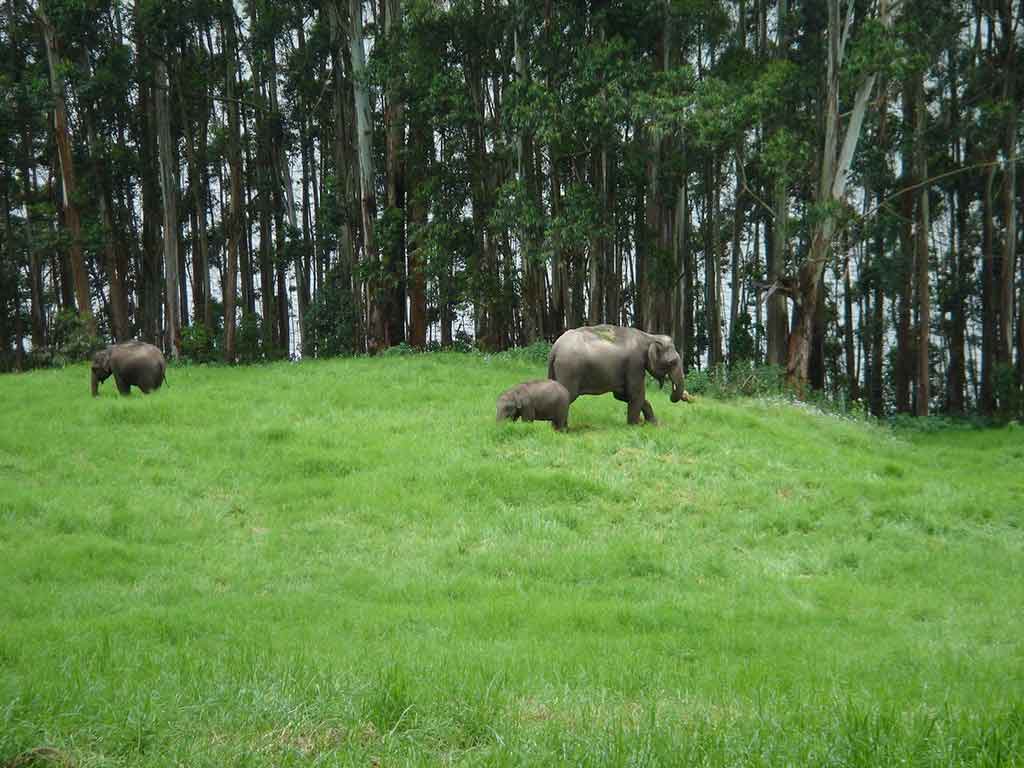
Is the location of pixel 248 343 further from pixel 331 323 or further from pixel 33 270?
pixel 33 270

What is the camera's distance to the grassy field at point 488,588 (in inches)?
179

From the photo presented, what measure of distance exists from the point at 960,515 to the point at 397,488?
7.38 metres

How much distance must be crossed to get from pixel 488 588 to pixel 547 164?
27074 millimetres

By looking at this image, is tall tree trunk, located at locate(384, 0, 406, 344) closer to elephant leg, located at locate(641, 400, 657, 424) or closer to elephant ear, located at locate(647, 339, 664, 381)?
elephant ear, located at locate(647, 339, 664, 381)

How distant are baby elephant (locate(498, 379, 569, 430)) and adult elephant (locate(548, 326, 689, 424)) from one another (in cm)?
51

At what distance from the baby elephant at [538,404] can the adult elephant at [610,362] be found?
513 mm

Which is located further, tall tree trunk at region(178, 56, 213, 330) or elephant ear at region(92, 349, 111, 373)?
tall tree trunk at region(178, 56, 213, 330)

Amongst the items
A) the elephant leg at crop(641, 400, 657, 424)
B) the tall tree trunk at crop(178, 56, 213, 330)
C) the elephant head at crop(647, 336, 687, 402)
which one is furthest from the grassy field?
the tall tree trunk at crop(178, 56, 213, 330)

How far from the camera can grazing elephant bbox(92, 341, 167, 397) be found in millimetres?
19609

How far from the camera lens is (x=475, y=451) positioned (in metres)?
14.5

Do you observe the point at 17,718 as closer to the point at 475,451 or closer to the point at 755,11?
the point at 475,451

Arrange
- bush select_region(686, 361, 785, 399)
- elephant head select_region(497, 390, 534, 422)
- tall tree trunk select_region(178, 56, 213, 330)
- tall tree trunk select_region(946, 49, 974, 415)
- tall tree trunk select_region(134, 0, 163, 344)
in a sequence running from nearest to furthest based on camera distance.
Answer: elephant head select_region(497, 390, 534, 422) → bush select_region(686, 361, 785, 399) → tall tree trunk select_region(946, 49, 974, 415) → tall tree trunk select_region(178, 56, 213, 330) → tall tree trunk select_region(134, 0, 163, 344)

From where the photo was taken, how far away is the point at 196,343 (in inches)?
1278

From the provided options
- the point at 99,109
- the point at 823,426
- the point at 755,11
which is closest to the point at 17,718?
the point at 823,426
